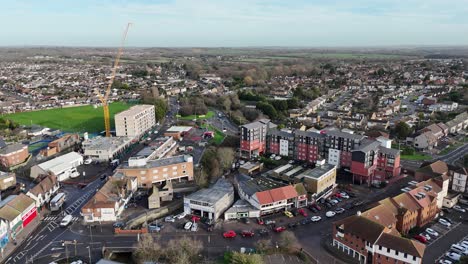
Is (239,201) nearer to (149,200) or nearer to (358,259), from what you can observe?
(149,200)

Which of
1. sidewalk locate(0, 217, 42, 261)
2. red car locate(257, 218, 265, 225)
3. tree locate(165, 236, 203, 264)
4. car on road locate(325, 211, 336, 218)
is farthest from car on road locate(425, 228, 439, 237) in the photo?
sidewalk locate(0, 217, 42, 261)

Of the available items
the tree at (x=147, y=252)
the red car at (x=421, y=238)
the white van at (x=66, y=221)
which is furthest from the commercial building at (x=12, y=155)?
the red car at (x=421, y=238)

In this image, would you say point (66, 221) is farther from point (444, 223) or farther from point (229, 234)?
point (444, 223)

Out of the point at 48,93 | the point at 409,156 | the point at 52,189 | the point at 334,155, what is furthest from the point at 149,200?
the point at 48,93

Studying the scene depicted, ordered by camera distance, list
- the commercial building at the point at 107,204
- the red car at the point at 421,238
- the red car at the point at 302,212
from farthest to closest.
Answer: the red car at the point at 302,212
the commercial building at the point at 107,204
the red car at the point at 421,238

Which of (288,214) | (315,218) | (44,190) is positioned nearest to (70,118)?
(44,190)

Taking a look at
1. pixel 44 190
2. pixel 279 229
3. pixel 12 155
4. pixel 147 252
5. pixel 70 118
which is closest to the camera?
pixel 147 252

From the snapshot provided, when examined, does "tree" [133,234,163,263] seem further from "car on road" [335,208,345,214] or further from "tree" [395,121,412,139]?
"tree" [395,121,412,139]

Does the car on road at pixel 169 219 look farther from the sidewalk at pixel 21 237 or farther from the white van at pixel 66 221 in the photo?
the sidewalk at pixel 21 237
